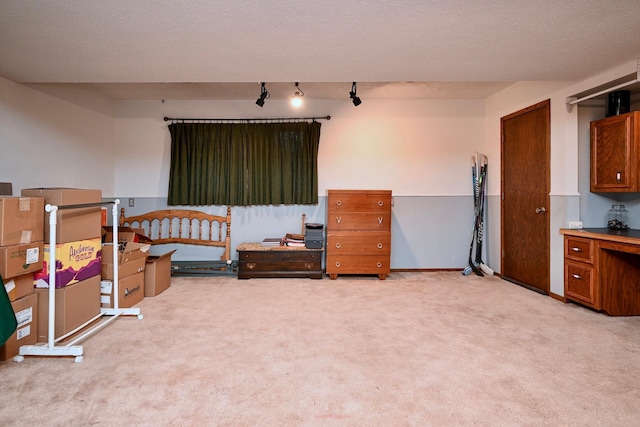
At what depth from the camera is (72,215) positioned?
257 cm

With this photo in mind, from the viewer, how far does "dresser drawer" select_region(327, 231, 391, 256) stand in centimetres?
444

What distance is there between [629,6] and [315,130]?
346 cm

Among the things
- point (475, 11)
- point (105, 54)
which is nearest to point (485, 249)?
point (475, 11)

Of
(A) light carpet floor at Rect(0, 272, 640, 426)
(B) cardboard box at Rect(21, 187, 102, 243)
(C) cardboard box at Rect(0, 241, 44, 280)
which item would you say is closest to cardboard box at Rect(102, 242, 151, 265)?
(B) cardboard box at Rect(21, 187, 102, 243)

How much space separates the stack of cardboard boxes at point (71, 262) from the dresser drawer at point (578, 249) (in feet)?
14.9

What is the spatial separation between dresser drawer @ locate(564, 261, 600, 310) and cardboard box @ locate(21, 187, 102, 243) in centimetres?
458

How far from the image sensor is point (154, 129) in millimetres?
4938

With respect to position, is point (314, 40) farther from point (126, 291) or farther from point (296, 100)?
point (126, 291)

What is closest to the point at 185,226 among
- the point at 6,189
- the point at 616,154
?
the point at 6,189

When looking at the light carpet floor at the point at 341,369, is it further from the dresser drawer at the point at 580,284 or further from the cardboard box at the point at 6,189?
the cardboard box at the point at 6,189

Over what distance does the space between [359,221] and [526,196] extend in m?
2.11

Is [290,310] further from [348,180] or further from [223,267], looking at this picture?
[348,180]

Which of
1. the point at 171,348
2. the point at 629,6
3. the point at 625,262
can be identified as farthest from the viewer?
the point at 625,262

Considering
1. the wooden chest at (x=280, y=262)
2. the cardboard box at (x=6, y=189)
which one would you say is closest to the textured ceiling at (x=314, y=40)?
the cardboard box at (x=6, y=189)
